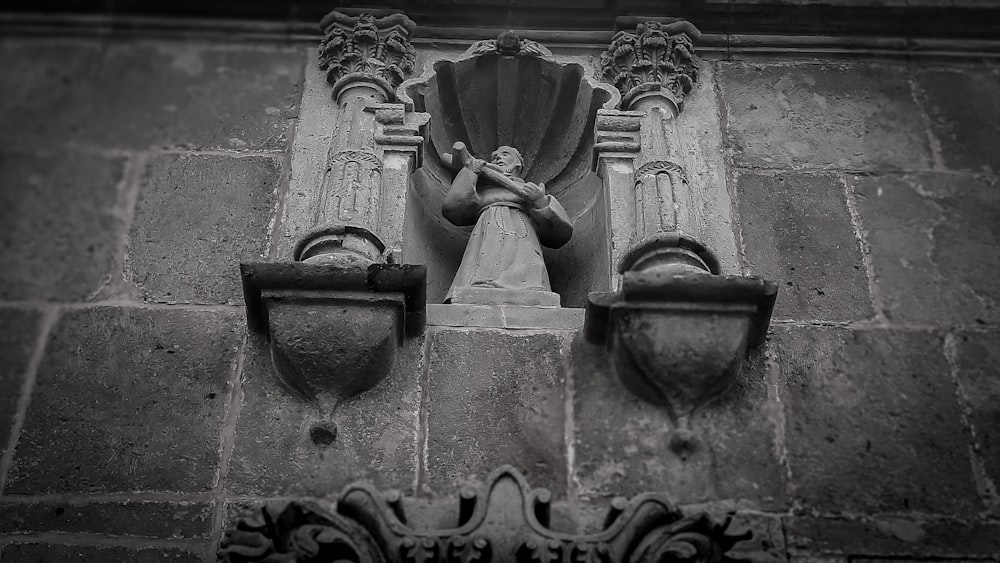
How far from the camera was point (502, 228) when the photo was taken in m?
4.78

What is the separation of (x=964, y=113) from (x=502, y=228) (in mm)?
2256

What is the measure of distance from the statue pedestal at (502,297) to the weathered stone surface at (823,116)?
124 centimetres

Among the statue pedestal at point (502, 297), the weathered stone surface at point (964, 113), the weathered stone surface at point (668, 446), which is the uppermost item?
the weathered stone surface at point (964, 113)

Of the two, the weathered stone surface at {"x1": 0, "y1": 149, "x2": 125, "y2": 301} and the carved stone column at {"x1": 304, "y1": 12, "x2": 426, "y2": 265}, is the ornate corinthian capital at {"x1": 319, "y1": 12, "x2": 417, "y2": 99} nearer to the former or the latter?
the carved stone column at {"x1": 304, "y1": 12, "x2": 426, "y2": 265}

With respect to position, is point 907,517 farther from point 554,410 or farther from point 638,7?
point 638,7

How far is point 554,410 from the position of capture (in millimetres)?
3986

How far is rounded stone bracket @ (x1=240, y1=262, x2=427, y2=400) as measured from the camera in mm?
3949

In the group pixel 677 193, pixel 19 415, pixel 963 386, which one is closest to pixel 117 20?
pixel 19 415

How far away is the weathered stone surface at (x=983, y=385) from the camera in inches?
159

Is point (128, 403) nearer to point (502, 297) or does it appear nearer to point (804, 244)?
point (502, 297)

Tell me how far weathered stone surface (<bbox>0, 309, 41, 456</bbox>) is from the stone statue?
1498 mm

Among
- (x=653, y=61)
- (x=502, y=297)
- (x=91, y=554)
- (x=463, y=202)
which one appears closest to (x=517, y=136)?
(x=653, y=61)

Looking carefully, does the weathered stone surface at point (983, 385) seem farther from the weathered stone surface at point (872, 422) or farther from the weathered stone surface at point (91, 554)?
the weathered stone surface at point (91, 554)

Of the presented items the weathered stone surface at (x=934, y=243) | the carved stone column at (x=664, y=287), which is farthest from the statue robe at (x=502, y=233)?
the weathered stone surface at (x=934, y=243)
